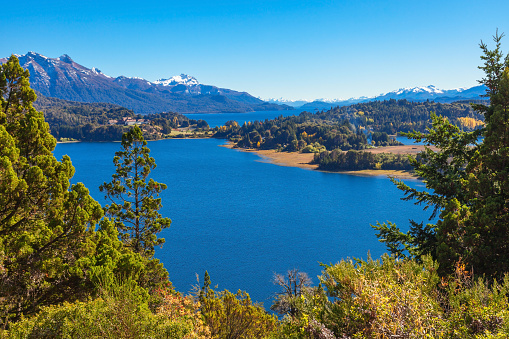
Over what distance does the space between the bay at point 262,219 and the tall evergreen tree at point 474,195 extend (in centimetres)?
2327

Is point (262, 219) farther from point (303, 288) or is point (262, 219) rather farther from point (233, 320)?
point (303, 288)

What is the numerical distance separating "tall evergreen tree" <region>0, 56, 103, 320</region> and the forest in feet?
0.16

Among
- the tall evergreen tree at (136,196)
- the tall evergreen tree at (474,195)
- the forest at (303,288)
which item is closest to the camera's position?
the forest at (303,288)

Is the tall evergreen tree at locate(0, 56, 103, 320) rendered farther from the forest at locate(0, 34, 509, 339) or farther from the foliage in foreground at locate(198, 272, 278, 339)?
the foliage in foreground at locate(198, 272, 278, 339)

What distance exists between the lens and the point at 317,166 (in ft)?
536

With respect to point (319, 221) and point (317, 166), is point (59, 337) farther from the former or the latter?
point (317, 166)

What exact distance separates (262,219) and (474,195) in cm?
6267

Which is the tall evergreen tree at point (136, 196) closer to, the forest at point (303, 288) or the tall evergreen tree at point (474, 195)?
the forest at point (303, 288)

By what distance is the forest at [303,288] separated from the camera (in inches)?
400

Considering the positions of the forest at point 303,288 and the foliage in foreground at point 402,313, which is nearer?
the foliage in foreground at point 402,313

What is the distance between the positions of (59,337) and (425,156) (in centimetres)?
2011

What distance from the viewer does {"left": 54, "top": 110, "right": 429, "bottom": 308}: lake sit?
179 feet

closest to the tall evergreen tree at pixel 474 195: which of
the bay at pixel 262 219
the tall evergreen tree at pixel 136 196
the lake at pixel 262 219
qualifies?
the tall evergreen tree at pixel 136 196

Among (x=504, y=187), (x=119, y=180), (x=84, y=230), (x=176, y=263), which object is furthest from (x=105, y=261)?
(x=176, y=263)
